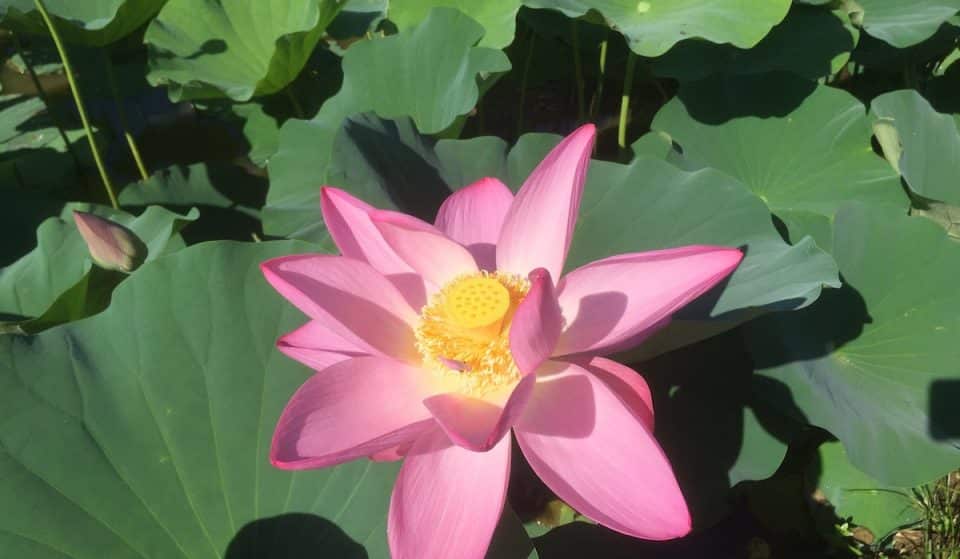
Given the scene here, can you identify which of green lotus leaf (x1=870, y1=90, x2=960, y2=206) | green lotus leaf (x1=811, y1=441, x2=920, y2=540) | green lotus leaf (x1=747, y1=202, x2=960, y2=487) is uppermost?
green lotus leaf (x1=870, y1=90, x2=960, y2=206)

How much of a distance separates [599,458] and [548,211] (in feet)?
1.00

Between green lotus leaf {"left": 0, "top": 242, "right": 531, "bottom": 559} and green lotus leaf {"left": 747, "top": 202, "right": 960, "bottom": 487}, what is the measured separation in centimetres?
57

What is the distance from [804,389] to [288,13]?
1.49 meters

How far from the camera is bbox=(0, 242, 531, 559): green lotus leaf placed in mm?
887

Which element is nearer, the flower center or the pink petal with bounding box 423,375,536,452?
the pink petal with bounding box 423,375,536,452

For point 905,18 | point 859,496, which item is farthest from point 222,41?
point 859,496

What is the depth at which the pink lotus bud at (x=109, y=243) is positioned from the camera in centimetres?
125

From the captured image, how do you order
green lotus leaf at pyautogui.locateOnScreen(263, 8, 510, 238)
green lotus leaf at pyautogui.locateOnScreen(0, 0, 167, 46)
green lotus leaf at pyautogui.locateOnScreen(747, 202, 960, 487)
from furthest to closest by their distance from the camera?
green lotus leaf at pyautogui.locateOnScreen(0, 0, 167, 46) → green lotus leaf at pyautogui.locateOnScreen(263, 8, 510, 238) → green lotus leaf at pyautogui.locateOnScreen(747, 202, 960, 487)

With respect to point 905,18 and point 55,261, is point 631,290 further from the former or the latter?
point 905,18

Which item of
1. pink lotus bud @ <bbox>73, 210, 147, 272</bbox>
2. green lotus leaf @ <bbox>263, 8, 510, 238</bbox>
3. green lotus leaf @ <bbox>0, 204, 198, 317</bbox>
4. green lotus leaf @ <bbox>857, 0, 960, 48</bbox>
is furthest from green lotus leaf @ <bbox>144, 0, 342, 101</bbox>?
green lotus leaf @ <bbox>857, 0, 960, 48</bbox>

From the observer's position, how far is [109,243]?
1277mm

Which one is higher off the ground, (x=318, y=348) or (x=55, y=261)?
(x=318, y=348)

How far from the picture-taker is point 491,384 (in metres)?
0.89

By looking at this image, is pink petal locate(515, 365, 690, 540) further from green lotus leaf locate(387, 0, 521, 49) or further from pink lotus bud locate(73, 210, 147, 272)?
green lotus leaf locate(387, 0, 521, 49)
